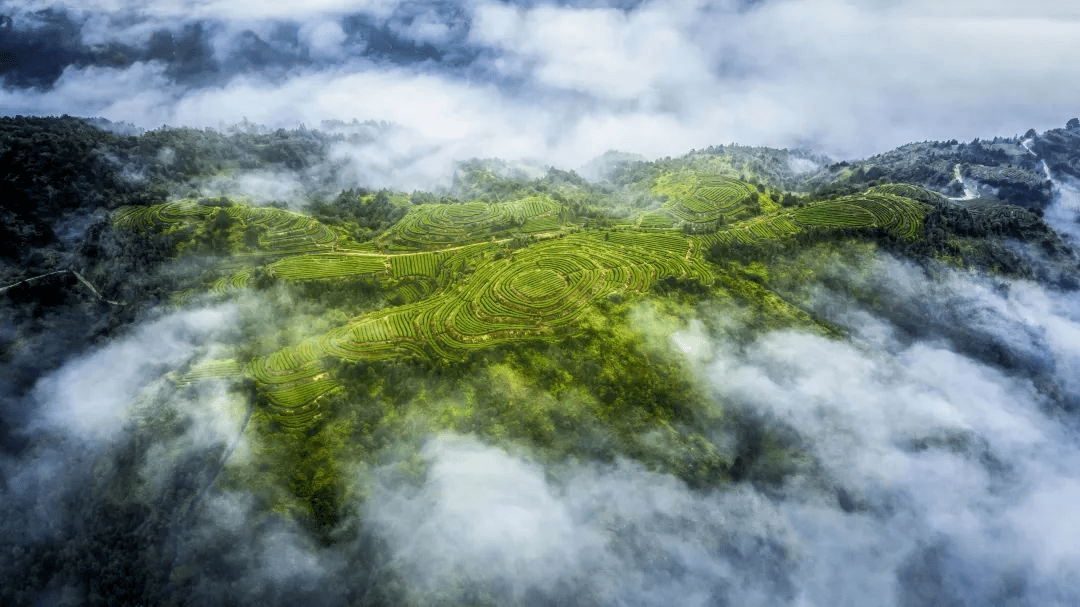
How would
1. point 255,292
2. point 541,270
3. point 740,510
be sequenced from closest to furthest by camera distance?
1. point 740,510
2. point 255,292
3. point 541,270

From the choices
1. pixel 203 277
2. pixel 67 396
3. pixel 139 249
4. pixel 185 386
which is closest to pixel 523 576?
pixel 185 386

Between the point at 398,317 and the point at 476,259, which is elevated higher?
the point at 476,259

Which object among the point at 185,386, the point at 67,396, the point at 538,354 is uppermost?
the point at 538,354

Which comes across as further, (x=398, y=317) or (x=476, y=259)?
(x=476, y=259)

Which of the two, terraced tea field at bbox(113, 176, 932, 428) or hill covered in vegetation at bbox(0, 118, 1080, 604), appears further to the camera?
terraced tea field at bbox(113, 176, 932, 428)

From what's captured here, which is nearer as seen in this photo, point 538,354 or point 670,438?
point 670,438

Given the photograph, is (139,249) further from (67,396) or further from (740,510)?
(740,510)

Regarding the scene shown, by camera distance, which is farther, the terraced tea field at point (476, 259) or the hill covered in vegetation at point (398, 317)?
the terraced tea field at point (476, 259)

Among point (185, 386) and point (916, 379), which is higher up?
point (916, 379)
